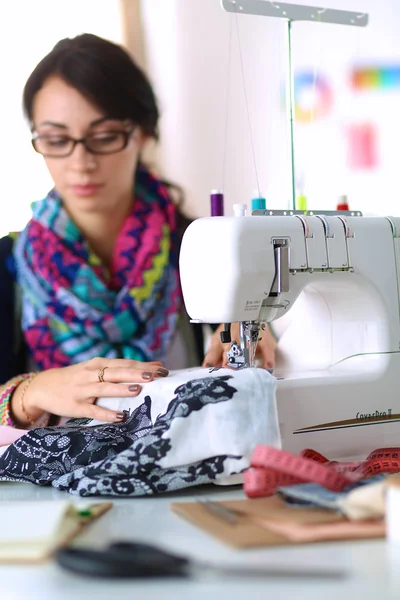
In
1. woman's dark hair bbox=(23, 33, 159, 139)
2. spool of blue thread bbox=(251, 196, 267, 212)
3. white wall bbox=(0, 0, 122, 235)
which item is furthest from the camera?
white wall bbox=(0, 0, 122, 235)

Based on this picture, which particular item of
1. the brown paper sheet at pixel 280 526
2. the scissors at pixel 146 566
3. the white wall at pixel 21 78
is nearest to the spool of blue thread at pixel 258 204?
the brown paper sheet at pixel 280 526

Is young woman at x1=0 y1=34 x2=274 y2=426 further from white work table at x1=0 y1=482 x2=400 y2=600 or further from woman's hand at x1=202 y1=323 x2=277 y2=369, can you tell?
white work table at x1=0 y1=482 x2=400 y2=600

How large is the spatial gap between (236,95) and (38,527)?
283 centimetres

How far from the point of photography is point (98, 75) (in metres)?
3.02

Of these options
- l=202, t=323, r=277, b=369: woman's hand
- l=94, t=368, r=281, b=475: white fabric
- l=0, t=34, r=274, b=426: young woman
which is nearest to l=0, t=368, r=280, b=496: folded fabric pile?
l=94, t=368, r=281, b=475: white fabric

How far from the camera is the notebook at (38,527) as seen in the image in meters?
0.98

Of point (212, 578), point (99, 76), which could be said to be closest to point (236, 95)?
point (99, 76)

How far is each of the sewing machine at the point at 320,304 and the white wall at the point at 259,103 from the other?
5.18 ft

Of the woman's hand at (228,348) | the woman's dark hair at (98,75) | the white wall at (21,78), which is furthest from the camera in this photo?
the white wall at (21,78)

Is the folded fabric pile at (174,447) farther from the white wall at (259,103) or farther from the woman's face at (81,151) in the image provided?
the white wall at (259,103)

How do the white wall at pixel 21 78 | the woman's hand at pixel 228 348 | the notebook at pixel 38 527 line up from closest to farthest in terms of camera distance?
the notebook at pixel 38 527 < the woman's hand at pixel 228 348 < the white wall at pixel 21 78

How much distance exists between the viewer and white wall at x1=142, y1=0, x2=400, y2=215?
3.50 m

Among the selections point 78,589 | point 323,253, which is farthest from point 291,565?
point 323,253

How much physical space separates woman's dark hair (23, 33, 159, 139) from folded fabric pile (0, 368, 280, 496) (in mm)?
1743
